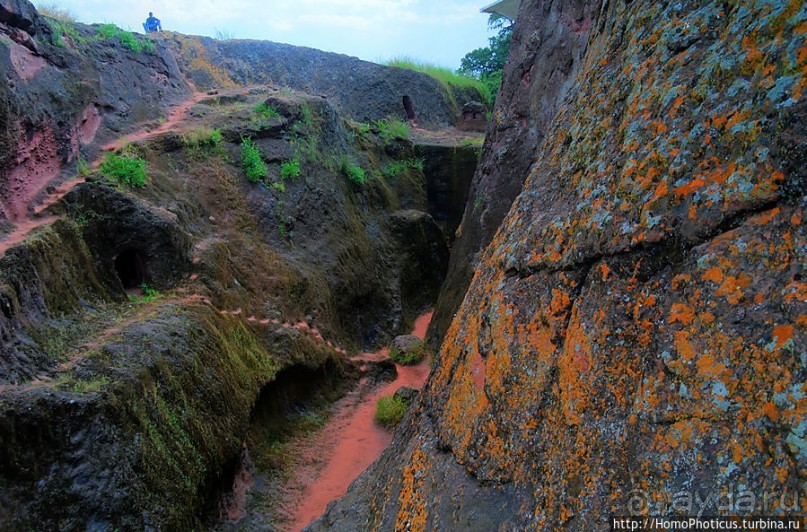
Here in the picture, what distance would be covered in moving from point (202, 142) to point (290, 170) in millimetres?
1533

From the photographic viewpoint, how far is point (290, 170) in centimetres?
943

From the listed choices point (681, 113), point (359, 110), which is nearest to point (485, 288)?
point (681, 113)

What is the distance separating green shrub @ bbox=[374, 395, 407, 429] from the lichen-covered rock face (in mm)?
3677

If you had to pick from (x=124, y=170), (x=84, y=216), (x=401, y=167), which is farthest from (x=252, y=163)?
(x=401, y=167)

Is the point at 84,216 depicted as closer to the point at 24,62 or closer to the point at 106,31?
the point at 24,62

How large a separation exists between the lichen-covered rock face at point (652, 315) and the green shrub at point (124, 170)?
5.65 m

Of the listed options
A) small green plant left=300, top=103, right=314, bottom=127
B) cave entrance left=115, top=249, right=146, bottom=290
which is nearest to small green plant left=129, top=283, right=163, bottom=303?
cave entrance left=115, top=249, right=146, bottom=290

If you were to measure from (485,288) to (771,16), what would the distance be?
1.91m

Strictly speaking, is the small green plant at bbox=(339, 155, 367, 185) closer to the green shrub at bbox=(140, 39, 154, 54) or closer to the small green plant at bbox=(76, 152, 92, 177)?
the green shrub at bbox=(140, 39, 154, 54)

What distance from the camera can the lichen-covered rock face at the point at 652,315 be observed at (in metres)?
1.59

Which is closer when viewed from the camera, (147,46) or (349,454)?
(349,454)

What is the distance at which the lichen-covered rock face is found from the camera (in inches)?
62.8

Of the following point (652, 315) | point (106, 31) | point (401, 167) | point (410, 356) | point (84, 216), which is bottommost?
point (410, 356)

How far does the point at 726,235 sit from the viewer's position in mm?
1832
